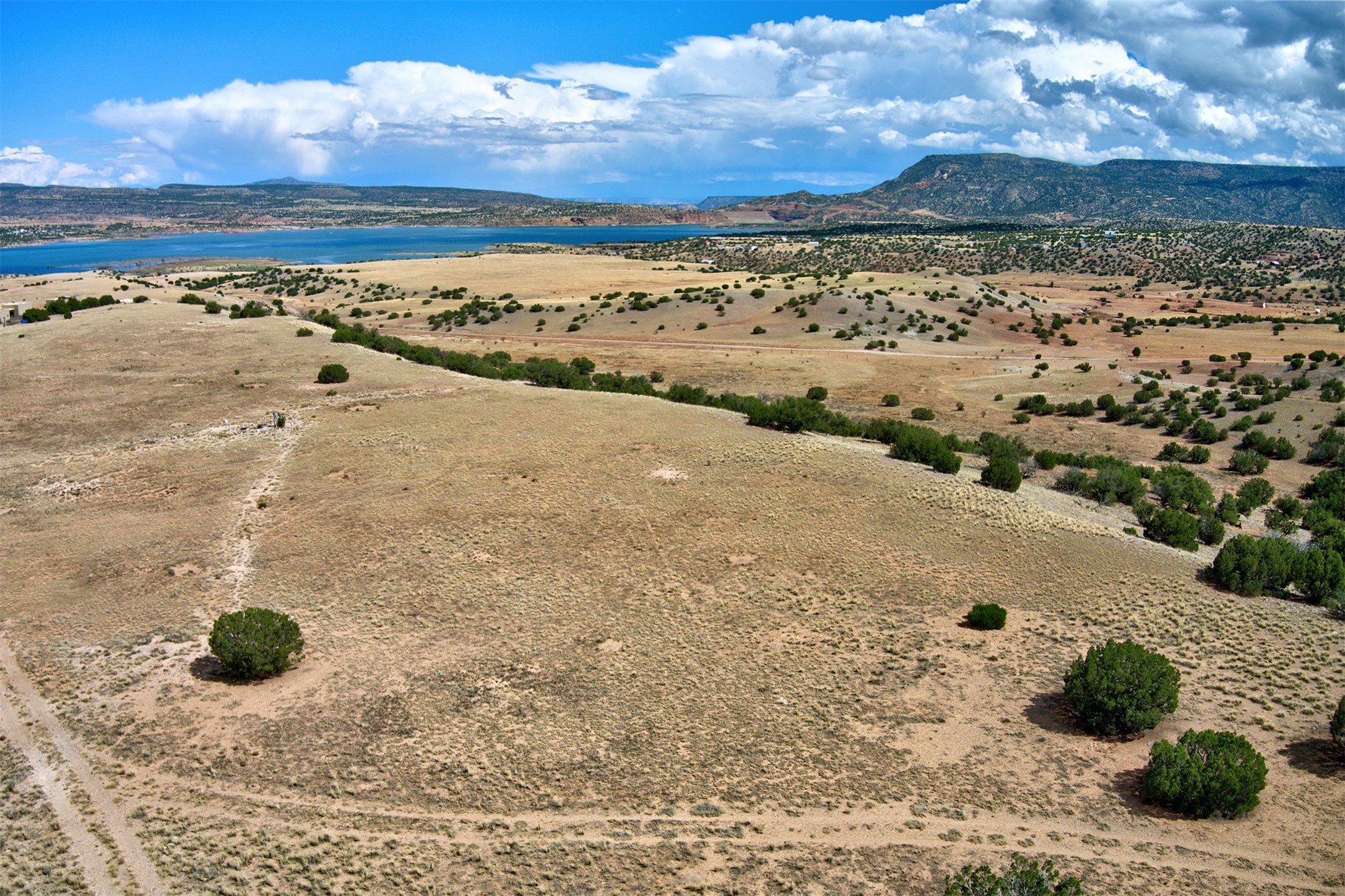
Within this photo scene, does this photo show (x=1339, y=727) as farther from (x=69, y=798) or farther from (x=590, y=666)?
(x=69, y=798)

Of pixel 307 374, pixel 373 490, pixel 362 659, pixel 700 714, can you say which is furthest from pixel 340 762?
pixel 307 374

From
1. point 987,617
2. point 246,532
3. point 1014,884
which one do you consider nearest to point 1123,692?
point 987,617

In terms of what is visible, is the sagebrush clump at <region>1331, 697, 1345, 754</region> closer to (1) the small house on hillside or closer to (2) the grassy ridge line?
(2) the grassy ridge line

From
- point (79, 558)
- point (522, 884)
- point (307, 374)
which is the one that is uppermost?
point (307, 374)

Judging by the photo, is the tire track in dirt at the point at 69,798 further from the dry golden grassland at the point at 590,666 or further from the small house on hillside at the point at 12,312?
the small house on hillside at the point at 12,312

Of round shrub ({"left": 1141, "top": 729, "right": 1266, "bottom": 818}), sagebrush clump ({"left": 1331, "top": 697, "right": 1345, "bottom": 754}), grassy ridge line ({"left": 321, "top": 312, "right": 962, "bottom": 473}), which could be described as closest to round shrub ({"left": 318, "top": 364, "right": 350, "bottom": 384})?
grassy ridge line ({"left": 321, "top": 312, "right": 962, "bottom": 473})

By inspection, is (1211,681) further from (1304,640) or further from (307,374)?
(307,374)
